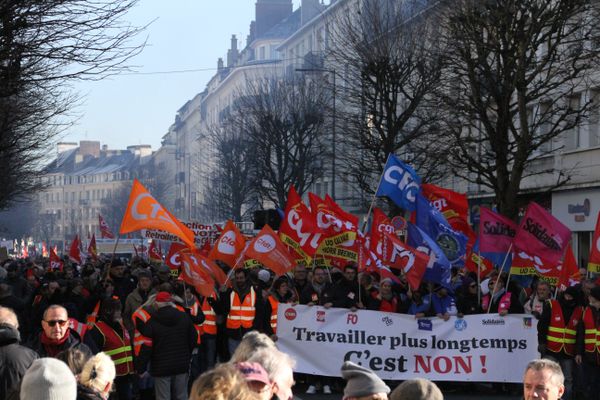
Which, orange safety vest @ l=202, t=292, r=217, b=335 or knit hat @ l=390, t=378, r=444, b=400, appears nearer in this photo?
knit hat @ l=390, t=378, r=444, b=400

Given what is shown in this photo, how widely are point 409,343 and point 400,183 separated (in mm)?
3646

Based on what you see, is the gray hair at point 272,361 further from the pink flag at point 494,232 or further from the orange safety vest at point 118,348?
the pink flag at point 494,232

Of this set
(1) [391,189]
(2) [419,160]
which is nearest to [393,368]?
(1) [391,189]

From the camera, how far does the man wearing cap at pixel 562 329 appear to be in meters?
14.9

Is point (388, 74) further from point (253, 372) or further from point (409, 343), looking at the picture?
point (253, 372)

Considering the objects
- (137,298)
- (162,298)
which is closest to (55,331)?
(162,298)

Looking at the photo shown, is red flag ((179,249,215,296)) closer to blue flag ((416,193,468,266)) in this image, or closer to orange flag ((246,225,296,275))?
orange flag ((246,225,296,275))

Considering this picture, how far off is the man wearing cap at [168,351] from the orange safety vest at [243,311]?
12.3ft

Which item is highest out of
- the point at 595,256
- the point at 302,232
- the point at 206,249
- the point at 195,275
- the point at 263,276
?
the point at 302,232

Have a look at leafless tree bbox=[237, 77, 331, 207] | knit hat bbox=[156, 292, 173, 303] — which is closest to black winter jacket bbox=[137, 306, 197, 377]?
knit hat bbox=[156, 292, 173, 303]

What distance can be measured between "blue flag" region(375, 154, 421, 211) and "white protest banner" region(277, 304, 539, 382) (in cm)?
313

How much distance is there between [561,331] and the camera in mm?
14969

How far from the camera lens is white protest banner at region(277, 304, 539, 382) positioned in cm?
1551

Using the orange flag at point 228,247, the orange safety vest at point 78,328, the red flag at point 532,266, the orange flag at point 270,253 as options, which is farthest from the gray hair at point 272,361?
the orange flag at point 228,247
